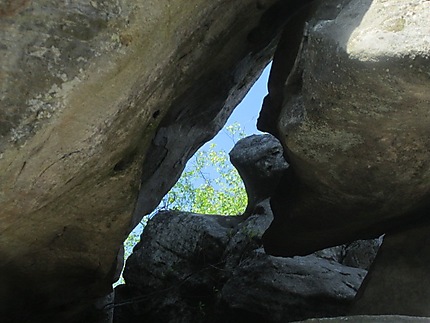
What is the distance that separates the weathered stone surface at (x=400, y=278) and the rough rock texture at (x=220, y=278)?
2.13 feet

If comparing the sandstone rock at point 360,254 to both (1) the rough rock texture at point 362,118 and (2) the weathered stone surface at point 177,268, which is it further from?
(1) the rough rock texture at point 362,118

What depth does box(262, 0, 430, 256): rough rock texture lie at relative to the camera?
2465 millimetres

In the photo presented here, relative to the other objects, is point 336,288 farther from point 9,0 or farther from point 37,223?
point 9,0

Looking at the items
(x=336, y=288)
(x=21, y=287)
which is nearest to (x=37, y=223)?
(x=21, y=287)

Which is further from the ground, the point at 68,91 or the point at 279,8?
the point at 279,8

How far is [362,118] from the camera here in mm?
2680

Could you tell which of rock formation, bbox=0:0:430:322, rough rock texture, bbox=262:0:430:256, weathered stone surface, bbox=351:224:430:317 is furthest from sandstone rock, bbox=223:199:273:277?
weathered stone surface, bbox=351:224:430:317

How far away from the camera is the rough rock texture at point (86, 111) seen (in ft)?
7.56

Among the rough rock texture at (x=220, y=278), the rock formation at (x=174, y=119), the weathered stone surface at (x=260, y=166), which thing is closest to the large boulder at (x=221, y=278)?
the rough rock texture at (x=220, y=278)

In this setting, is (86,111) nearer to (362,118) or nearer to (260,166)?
(362,118)

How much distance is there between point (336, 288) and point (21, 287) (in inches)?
63.0

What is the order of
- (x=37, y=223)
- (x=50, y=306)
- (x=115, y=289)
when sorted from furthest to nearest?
1. (x=115, y=289)
2. (x=50, y=306)
3. (x=37, y=223)

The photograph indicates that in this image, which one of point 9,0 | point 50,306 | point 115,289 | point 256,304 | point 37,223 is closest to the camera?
point 9,0

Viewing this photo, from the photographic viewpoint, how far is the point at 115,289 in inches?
184
